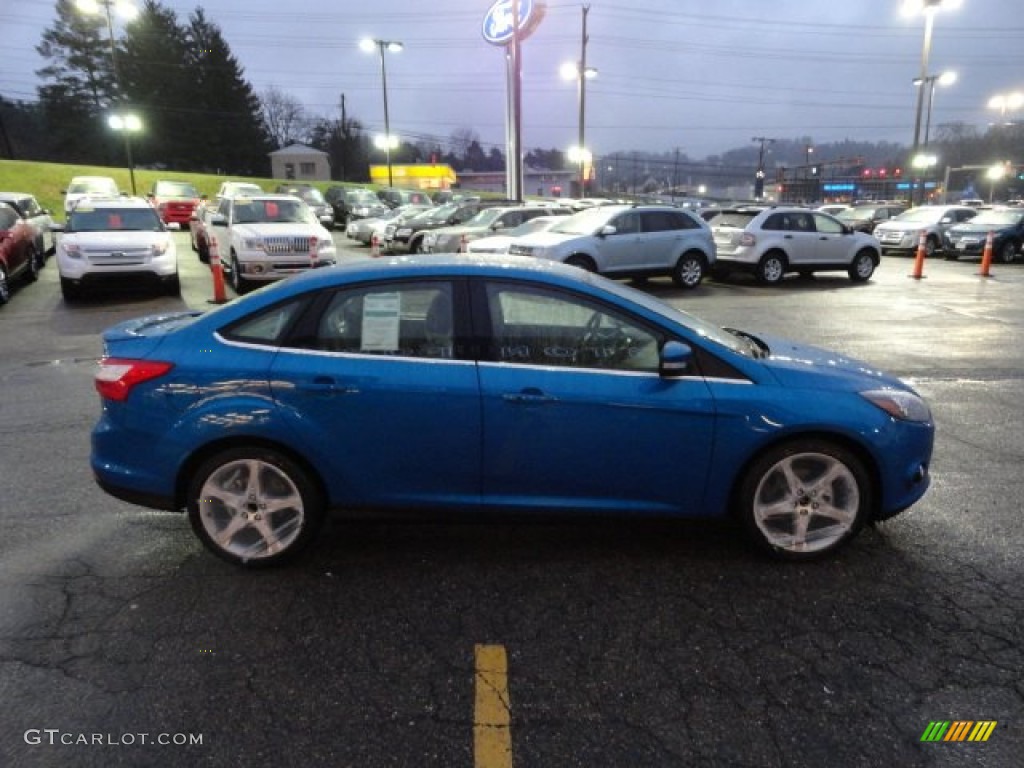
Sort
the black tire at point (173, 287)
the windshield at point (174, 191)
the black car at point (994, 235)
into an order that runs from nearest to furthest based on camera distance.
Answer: the black tire at point (173, 287), the black car at point (994, 235), the windshield at point (174, 191)

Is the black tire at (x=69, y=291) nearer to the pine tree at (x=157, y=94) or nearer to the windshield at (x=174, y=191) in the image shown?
the windshield at (x=174, y=191)

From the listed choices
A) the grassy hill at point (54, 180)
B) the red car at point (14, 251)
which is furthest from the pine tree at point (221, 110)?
the red car at point (14, 251)

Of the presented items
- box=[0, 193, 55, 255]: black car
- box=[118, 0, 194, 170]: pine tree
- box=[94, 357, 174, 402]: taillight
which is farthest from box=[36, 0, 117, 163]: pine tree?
box=[94, 357, 174, 402]: taillight

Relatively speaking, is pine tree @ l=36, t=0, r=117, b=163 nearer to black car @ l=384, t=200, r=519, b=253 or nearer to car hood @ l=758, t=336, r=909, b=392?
black car @ l=384, t=200, r=519, b=253

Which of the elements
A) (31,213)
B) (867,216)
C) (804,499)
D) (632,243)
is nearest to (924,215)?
(867,216)

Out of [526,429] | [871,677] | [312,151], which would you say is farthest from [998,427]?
[312,151]

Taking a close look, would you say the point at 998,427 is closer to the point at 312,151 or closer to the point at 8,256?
the point at 8,256

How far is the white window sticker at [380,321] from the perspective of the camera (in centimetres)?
341

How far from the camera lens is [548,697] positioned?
260 centimetres

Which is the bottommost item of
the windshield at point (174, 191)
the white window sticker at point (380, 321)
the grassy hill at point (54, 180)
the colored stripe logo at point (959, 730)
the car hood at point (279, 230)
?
the colored stripe logo at point (959, 730)

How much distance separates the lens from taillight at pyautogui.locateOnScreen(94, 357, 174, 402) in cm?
336

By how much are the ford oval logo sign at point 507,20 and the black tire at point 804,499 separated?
3024cm

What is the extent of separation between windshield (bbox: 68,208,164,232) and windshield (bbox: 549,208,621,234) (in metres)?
7.59

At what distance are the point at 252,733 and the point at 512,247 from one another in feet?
37.0
